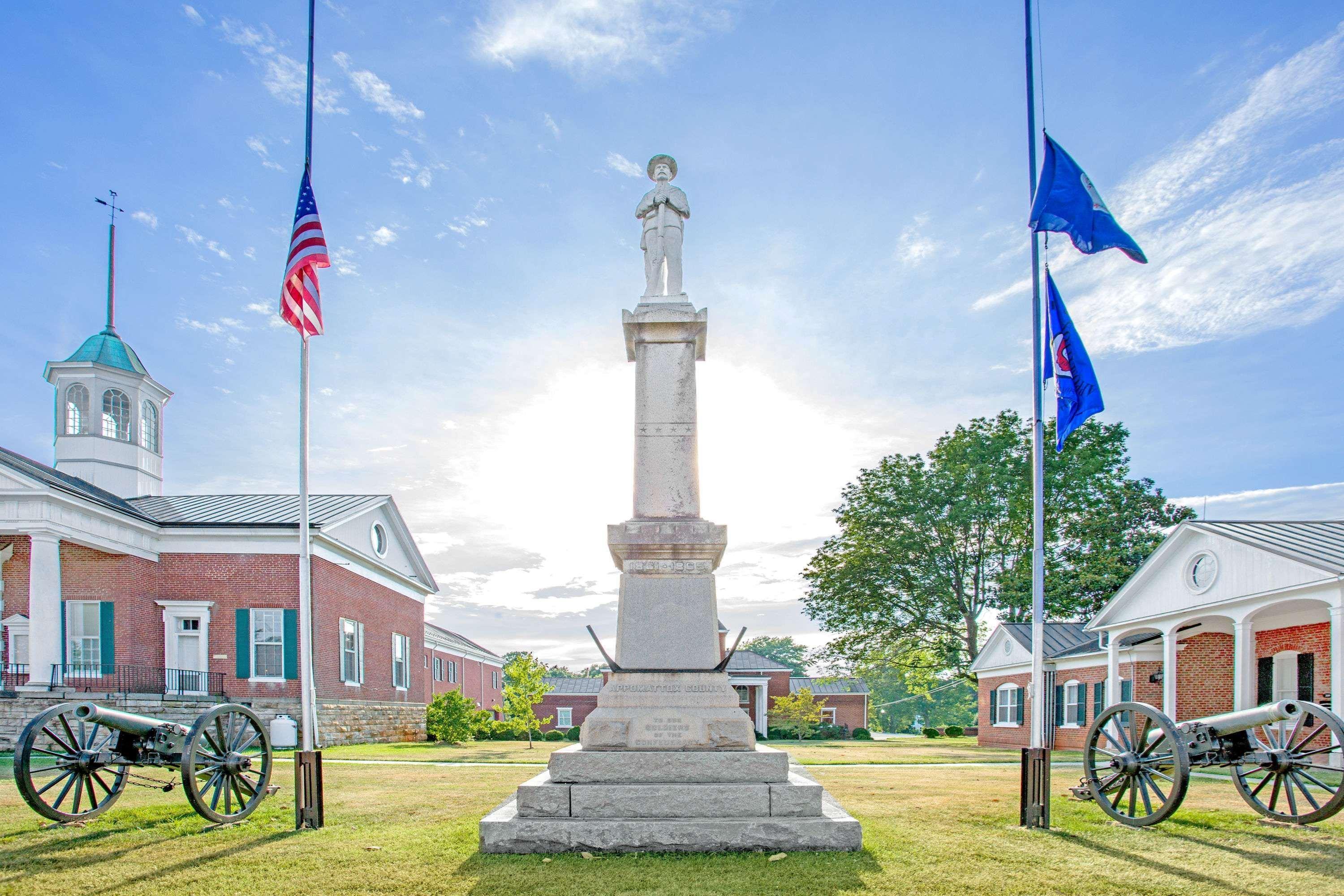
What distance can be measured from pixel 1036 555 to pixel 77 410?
2983cm

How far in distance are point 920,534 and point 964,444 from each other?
3933 millimetres

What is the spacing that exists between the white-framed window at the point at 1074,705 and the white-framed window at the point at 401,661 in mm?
21007

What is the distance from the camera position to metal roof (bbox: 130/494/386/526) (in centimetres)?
2366

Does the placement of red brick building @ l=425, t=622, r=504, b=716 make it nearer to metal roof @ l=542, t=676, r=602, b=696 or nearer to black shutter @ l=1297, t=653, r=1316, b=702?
metal roof @ l=542, t=676, r=602, b=696

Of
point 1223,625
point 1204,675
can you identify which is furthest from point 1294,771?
point 1204,675

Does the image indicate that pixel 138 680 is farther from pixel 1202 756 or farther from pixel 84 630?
pixel 1202 756

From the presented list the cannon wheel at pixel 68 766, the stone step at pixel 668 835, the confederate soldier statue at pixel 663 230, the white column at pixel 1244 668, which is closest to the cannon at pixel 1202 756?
the stone step at pixel 668 835

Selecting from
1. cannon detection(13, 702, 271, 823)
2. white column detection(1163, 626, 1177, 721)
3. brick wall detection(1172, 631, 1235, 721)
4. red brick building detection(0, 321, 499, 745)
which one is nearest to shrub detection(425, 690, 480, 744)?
red brick building detection(0, 321, 499, 745)

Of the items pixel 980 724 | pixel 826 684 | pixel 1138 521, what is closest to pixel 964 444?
pixel 1138 521

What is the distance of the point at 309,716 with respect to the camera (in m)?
9.79

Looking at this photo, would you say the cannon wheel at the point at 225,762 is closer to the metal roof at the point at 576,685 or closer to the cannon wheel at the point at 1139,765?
the cannon wheel at the point at 1139,765

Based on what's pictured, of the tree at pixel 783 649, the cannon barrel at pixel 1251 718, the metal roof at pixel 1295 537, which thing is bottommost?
the tree at pixel 783 649

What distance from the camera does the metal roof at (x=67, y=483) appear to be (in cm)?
2127

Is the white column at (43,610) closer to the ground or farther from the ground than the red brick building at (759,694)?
farther from the ground
